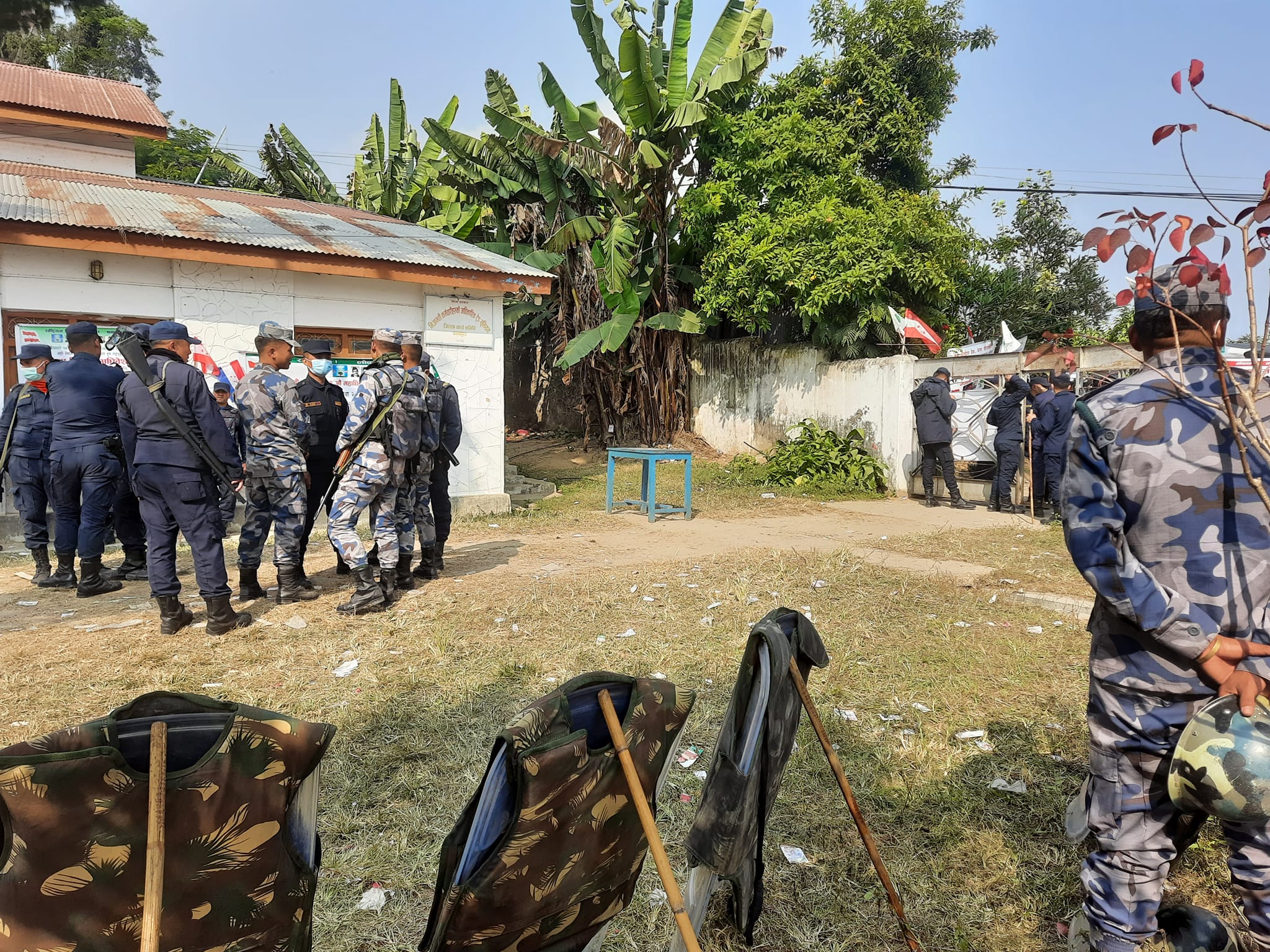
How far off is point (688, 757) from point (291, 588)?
3504 millimetres

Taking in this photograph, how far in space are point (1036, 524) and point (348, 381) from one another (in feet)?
26.2

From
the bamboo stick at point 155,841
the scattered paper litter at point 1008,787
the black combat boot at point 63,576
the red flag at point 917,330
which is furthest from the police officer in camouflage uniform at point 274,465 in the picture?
the red flag at point 917,330

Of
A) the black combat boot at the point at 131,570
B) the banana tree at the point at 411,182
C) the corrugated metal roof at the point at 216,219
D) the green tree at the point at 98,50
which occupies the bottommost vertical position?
the black combat boot at the point at 131,570

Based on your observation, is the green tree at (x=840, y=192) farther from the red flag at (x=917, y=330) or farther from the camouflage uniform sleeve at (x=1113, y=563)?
the camouflage uniform sleeve at (x=1113, y=563)

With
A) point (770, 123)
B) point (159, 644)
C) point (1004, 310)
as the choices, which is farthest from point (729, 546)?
point (1004, 310)

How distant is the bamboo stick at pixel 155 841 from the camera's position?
1.18m

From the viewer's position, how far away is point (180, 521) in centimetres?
457

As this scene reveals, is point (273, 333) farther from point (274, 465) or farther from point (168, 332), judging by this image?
point (274, 465)

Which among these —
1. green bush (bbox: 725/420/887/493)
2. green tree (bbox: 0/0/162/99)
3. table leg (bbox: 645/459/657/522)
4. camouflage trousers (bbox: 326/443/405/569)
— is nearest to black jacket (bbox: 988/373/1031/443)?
green bush (bbox: 725/420/887/493)

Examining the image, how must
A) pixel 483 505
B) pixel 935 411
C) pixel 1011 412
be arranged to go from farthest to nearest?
pixel 935 411
pixel 1011 412
pixel 483 505

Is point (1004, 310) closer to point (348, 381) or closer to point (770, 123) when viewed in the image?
point (770, 123)

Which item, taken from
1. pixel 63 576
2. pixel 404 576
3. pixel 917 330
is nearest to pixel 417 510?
pixel 404 576

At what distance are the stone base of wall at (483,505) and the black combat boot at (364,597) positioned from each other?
3.57 m

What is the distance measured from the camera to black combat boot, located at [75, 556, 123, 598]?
18.8 ft
